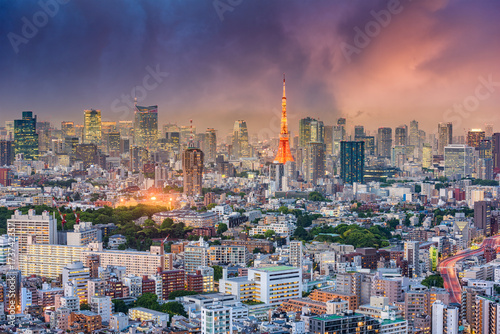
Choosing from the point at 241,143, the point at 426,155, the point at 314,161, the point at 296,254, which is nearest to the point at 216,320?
the point at 296,254

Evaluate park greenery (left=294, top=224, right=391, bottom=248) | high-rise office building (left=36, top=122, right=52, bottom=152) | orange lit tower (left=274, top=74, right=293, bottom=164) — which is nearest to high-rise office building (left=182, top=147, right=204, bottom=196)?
orange lit tower (left=274, top=74, right=293, bottom=164)

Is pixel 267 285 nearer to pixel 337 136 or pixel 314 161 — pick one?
pixel 314 161

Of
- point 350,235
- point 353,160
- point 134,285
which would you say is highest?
point 353,160

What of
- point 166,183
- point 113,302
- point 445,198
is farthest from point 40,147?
point 113,302

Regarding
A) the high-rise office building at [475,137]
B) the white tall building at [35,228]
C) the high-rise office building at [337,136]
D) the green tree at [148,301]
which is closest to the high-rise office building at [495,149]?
the high-rise office building at [475,137]

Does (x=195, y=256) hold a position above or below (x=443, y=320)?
above

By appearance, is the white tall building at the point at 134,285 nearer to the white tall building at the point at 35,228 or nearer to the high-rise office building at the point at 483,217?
the white tall building at the point at 35,228

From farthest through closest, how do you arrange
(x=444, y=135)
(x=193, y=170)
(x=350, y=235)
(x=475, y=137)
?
(x=444, y=135)
(x=475, y=137)
(x=193, y=170)
(x=350, y=235)
